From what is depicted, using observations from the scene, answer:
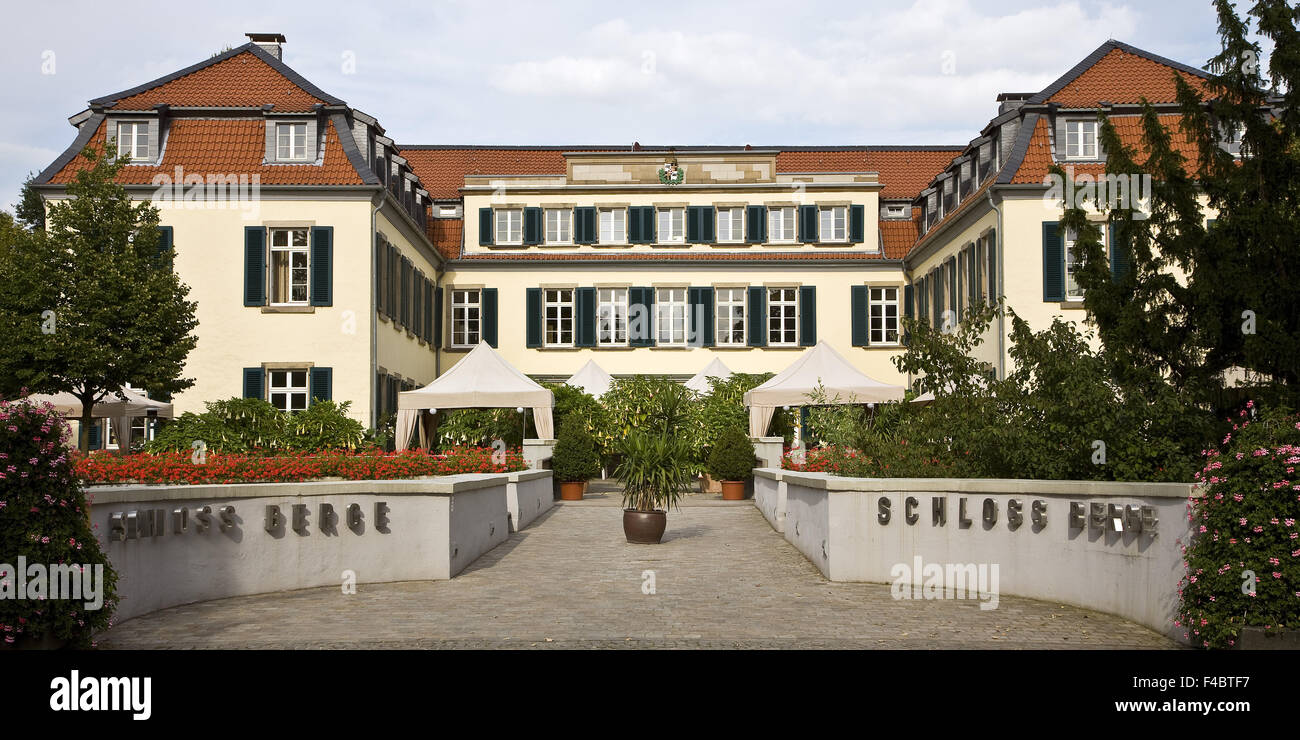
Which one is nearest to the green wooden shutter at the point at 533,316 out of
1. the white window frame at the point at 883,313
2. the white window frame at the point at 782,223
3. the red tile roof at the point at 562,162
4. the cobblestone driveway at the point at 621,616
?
the red tile roof at the point at 562,162

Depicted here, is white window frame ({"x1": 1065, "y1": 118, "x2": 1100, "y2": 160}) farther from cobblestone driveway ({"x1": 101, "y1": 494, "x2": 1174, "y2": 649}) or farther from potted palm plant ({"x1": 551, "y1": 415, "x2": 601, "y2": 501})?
cobblestone driveway ({"x1": 101, "y1": 494, "x2": 1174, "y2": 649})

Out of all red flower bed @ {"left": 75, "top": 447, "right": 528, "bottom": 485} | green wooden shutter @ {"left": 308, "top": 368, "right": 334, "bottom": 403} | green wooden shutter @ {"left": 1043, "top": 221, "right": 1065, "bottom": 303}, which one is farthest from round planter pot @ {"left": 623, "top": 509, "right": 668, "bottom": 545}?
green wooden shutter @ {"left": 1043, "top": 221, "right": 1065, "bottom": 303}

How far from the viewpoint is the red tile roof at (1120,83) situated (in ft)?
96.2

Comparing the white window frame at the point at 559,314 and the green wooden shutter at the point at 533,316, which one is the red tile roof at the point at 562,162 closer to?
the green wooden shutter at the point at 533,316

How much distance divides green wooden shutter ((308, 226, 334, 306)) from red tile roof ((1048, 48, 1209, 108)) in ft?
57.2

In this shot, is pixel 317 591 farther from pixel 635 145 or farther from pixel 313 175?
pixel 635 145

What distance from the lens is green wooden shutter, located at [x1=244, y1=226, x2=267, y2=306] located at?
28.3m

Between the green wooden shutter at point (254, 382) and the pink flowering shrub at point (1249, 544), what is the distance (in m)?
23.9

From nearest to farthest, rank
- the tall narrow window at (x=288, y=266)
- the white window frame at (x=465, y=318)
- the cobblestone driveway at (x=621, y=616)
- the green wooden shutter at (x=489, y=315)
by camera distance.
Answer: the cobblestone driveway at (x=621, y=616)
the tall narrow window at (x=288, y=266)
the green wooden shutter at (x=489, y=315)
the white window frame at (x=465, y=318)

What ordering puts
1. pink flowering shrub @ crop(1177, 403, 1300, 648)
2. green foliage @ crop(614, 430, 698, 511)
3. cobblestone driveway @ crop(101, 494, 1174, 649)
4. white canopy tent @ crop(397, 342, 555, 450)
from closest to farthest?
pink flowering shrub @ crop(1177, 403, 1300, 648) < cobblestone driveway @ crop(101, 494, 1174, 649) < green foliage @ crop(614, 430, 698, 511) < white canopy tent @ crop(397, 342, 555, 450)

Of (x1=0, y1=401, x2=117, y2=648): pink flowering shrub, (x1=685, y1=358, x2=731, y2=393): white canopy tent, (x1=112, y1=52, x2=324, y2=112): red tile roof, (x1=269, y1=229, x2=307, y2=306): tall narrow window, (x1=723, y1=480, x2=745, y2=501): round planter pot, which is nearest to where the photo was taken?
(x1=0, y1=401, x2=117, y2=648): pink flowering shrub

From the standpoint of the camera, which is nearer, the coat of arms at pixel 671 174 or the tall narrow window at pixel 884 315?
the tall narrow window at pixel 884 315

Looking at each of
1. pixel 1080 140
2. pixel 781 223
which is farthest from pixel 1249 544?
pixel 781 223

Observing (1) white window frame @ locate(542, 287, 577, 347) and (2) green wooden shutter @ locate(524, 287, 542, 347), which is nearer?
(2) green wooden shutter @ locate(524, 287, 542, 347)
